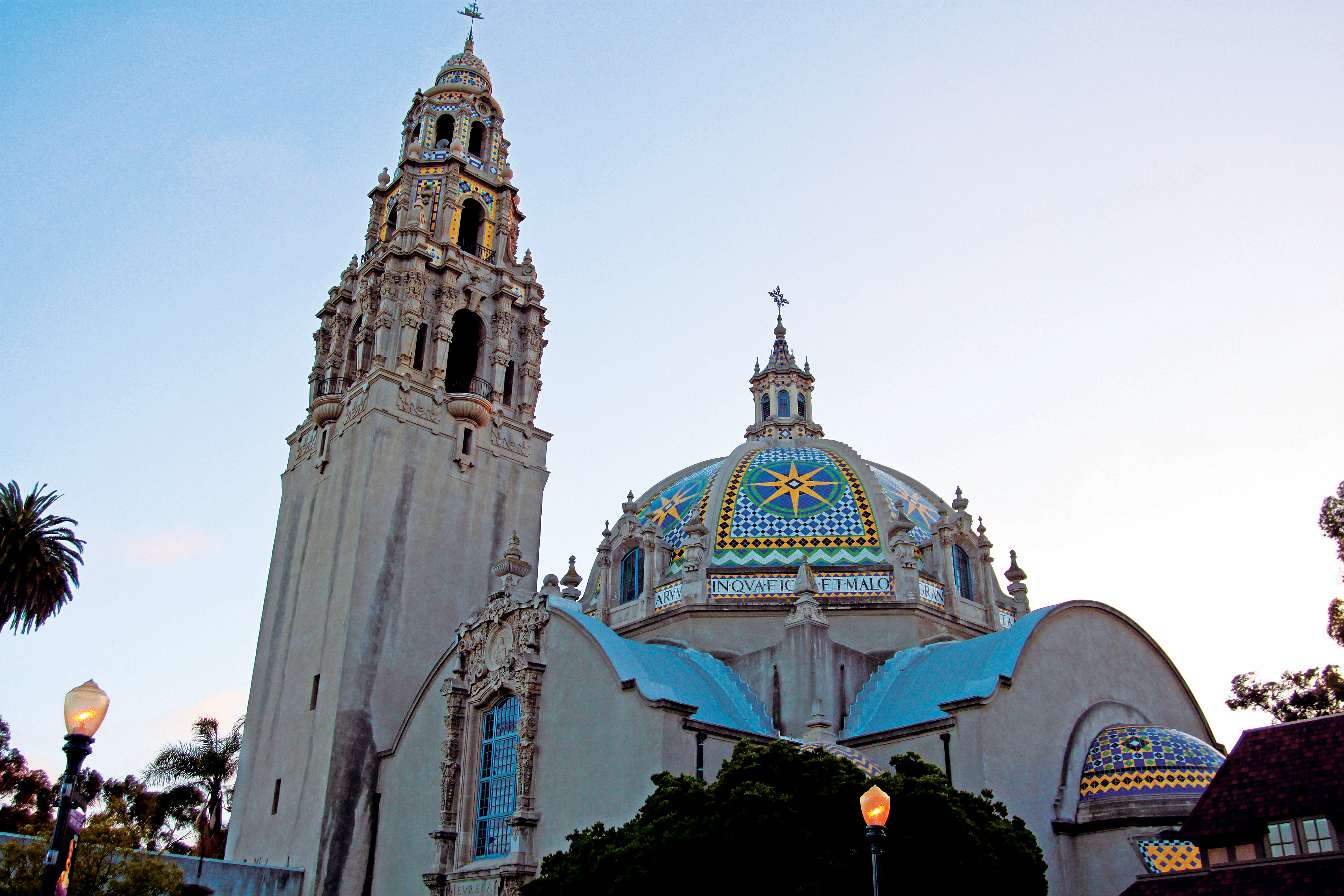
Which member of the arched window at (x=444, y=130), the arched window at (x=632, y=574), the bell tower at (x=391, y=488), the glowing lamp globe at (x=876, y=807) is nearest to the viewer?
the glowing lamp globe at (x=876, y=807)

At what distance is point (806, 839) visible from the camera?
14320mm

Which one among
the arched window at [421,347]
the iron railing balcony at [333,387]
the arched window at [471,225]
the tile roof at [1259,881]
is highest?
the arched window at [471,225]

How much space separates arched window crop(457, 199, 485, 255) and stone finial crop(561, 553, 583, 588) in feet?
37.8

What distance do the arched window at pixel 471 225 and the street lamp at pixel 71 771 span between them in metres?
27.4

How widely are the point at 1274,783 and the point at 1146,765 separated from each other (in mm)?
5365

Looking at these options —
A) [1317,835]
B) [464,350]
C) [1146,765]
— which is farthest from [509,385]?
[1317,835]

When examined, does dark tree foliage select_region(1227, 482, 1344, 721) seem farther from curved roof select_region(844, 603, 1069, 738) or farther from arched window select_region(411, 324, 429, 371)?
arched window select_region(411, 324, 429, 371)

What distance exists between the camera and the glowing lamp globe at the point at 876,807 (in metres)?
11.0

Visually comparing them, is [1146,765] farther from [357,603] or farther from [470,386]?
[470,386]

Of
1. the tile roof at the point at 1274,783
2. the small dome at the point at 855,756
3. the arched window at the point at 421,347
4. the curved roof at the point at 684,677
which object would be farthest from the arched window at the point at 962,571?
the arched window at the point at 421,347

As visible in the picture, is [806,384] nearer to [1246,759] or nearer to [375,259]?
[375,259]

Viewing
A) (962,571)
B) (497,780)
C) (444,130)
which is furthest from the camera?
(444,130)

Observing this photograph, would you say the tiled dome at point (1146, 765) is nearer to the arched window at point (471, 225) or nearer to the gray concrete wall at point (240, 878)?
the gray concrete wall at point (240, 878)

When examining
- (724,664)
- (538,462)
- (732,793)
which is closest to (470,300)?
(538,462)
